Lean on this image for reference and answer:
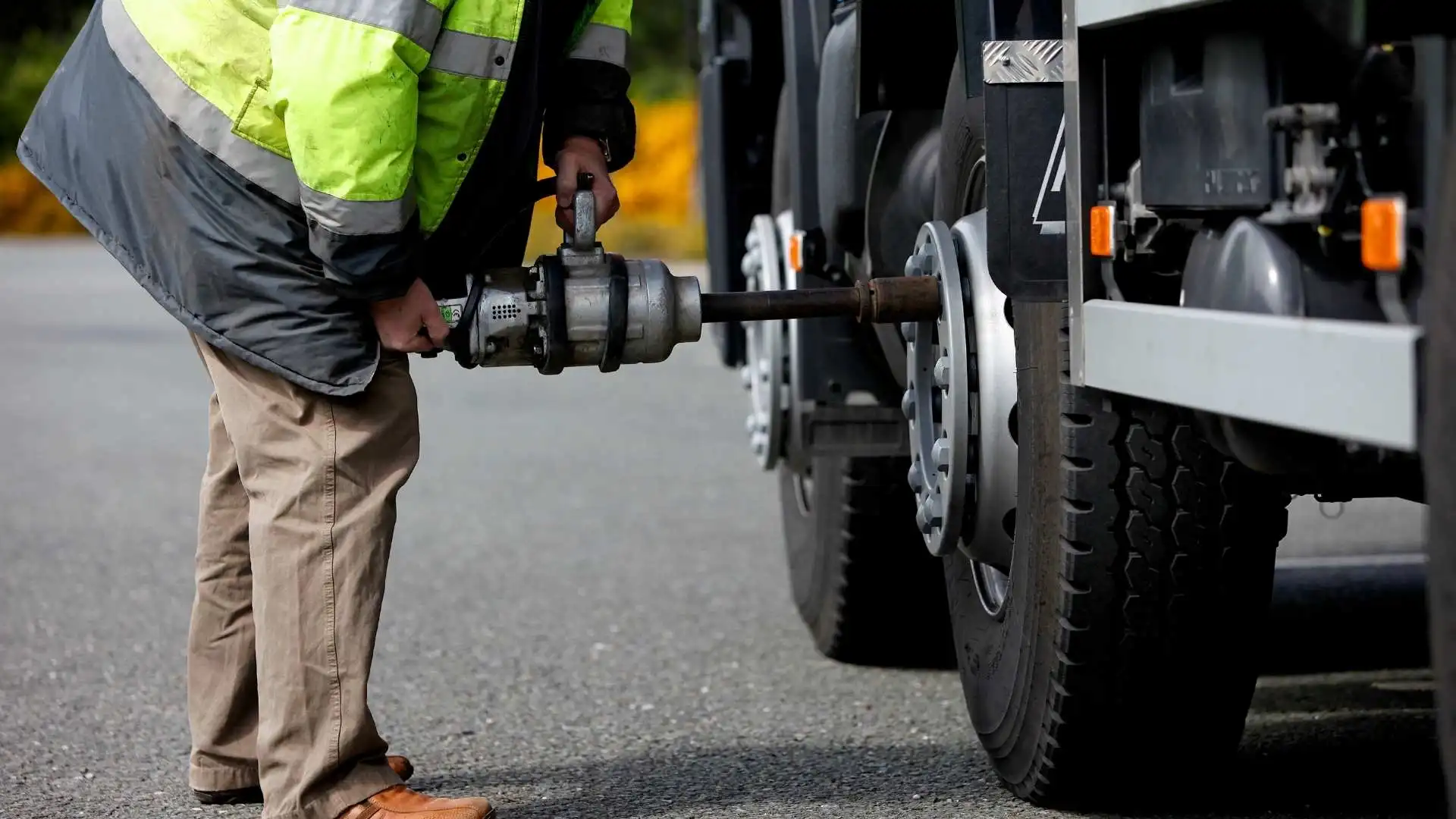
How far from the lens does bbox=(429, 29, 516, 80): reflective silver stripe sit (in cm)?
270

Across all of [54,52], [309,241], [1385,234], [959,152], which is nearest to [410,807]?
[309,241]

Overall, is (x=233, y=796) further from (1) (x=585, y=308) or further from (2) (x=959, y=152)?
(2) (x=959, y=152)

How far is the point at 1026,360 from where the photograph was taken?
8.87 feet

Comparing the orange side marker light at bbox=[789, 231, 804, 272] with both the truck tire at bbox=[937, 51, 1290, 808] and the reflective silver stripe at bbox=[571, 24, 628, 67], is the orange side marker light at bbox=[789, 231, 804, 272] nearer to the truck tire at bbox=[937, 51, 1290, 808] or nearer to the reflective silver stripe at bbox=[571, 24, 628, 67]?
the reflective silver stripe at bbox=[571, 24, 628, 67]

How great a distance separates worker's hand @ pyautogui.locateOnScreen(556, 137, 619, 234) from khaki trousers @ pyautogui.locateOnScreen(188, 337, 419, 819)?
355 millimetres

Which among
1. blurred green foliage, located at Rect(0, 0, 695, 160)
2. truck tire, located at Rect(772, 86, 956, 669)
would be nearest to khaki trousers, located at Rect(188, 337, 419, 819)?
truck tire, located at Rect(772, 86, 956, 669)

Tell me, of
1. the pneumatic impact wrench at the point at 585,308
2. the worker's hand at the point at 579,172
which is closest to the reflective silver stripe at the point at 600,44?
the worker's hand at the point at 579,172

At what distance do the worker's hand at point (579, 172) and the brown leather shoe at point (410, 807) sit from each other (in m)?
0.89

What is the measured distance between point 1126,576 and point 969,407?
13.4 inches

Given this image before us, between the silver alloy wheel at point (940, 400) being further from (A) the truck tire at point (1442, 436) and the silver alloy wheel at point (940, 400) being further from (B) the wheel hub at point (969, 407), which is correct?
(A) the truck tire at point (1442, 436)

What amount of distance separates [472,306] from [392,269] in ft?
0.56

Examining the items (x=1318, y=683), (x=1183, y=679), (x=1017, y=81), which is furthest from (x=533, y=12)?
(x=1318, y=683)

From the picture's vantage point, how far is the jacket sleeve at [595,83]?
3.04 m

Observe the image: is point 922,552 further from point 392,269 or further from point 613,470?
point 613,470
